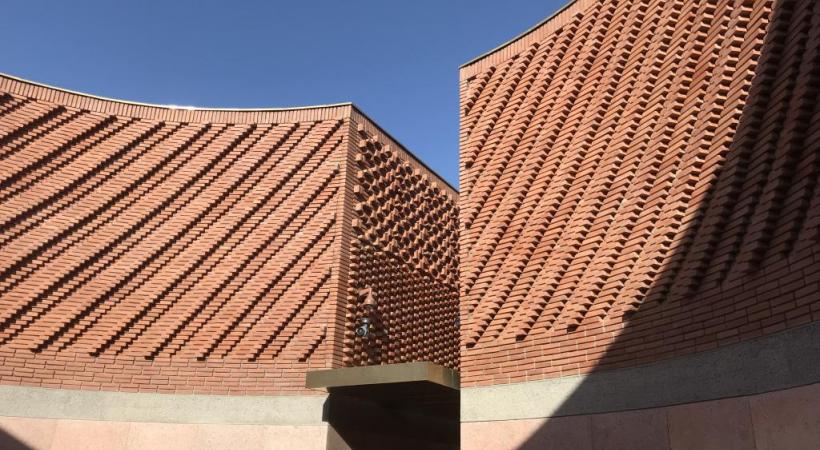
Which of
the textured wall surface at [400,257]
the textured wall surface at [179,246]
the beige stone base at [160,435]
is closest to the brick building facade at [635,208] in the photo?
the textured wall surface at [400,257]

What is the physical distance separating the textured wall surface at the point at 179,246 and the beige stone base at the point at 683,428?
3.42 meters

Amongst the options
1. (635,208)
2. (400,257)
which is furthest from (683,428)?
(400,257)

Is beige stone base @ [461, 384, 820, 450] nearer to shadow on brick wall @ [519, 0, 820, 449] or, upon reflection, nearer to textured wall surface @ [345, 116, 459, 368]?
shadow on brick wall @ [519, 0, 820, 449]

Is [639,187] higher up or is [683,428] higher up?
[639,187]

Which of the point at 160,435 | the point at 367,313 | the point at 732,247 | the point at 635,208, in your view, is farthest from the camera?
the point at 367,313

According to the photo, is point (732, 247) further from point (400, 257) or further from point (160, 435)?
point (160, 435)

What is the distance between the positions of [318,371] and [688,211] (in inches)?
209

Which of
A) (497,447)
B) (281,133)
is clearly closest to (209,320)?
(281,133)

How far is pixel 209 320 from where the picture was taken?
10.3 m

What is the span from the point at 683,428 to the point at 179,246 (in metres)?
7.84

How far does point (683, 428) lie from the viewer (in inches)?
231

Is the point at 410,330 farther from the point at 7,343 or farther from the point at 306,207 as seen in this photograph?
the point at 7,343

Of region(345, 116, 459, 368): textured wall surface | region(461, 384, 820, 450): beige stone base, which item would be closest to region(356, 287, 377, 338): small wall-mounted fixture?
region(345, 116, 459, 368): textured wall surface

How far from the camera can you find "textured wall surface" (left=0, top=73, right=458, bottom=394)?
388 inches
